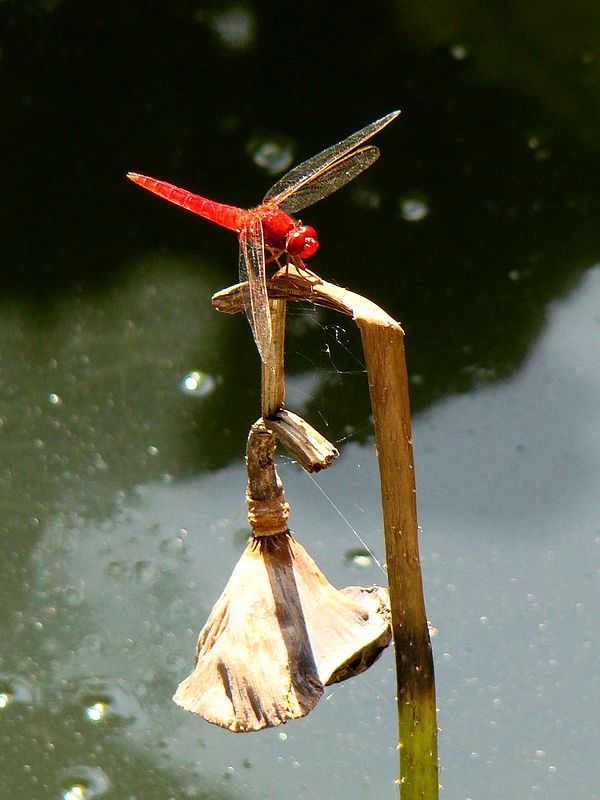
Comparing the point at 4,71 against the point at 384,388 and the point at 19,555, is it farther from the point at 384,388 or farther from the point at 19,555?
the point at 384,388

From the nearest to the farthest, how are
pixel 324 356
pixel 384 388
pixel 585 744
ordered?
pixel 384 388 < pixel 585 744 < pixel 324 356

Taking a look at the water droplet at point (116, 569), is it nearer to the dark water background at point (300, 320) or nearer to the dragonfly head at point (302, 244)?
the dark water background at point (300, 320)

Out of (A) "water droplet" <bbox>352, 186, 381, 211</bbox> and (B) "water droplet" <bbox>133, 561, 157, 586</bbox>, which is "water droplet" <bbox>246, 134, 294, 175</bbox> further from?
(B) "water droplet" <bbox>133, 561, 157, 586</bbox>

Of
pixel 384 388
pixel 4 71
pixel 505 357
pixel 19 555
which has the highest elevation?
pixel 4 71

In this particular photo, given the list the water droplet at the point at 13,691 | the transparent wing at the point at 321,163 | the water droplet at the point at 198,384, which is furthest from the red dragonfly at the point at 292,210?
the water droplet at the point at 13,691

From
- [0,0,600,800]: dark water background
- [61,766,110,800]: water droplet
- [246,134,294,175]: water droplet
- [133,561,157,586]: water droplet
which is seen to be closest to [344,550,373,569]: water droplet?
[0,0,600,800]: dark water background

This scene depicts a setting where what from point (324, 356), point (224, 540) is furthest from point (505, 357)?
point (224, 540)

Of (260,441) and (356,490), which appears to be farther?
(356,490)
